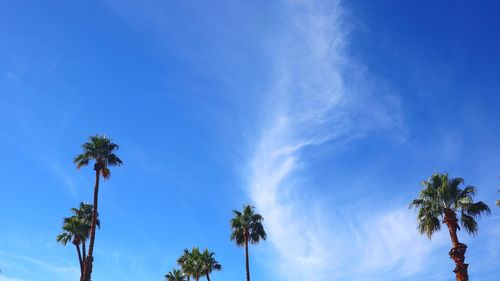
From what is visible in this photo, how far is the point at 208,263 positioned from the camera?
64.8 meters

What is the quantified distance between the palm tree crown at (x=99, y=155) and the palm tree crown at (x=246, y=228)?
17648 mm

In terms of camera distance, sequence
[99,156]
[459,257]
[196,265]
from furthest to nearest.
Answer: [196,265], [99,156], [459,257]

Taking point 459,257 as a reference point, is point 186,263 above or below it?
above

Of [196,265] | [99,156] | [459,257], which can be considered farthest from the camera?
[196,265]

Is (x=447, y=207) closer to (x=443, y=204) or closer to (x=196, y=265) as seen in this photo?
(x=443, y=204)

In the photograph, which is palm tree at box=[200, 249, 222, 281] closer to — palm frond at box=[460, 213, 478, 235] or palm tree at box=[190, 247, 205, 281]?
palm tree at box=[190, 247, 205, 281]

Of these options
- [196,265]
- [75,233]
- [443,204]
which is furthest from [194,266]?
[443,204]

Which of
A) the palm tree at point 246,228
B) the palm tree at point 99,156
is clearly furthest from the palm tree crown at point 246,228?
the palm tree at point 99,156

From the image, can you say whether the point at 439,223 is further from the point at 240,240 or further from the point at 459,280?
the point at 240,240

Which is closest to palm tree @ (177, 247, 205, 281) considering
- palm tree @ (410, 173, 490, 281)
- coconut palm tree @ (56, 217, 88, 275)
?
coconut palm tree @ (56, 217, 88, 275)

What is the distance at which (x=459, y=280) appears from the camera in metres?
31.1

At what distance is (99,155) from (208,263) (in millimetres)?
25000

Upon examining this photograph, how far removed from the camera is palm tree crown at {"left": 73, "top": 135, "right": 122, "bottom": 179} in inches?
1886

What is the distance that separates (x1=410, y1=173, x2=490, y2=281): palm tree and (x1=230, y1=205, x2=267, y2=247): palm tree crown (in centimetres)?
2630
